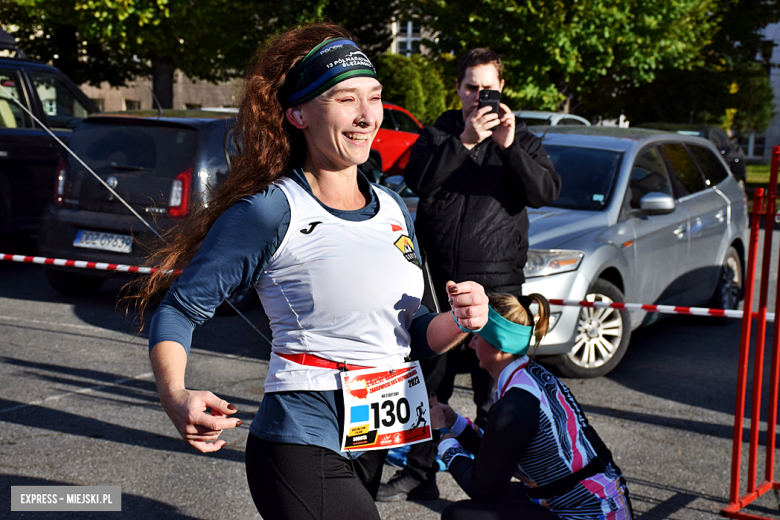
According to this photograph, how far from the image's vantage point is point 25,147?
340 inches

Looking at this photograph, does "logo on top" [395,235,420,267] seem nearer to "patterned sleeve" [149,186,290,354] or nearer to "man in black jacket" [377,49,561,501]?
"patterned sleeve" [149,186,290,354]

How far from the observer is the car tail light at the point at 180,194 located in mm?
7016

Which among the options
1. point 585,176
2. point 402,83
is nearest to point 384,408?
point 585,176

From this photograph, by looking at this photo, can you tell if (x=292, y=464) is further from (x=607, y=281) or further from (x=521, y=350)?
(x=607, y=281)

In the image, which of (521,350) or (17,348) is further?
(17,348)

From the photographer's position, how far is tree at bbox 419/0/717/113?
1788cm

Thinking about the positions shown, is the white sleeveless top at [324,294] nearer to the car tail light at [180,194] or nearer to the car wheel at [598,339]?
the car wheel at [598,339]

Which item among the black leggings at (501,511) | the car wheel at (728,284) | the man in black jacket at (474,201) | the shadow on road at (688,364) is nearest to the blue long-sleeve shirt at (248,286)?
the black leggings at (501,511)

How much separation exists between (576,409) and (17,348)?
491 cm

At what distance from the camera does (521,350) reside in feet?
8.91

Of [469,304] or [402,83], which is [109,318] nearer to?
[469,304]

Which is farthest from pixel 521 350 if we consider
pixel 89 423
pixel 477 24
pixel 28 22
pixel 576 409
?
pixel 28 22

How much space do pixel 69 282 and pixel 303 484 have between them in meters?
6.81

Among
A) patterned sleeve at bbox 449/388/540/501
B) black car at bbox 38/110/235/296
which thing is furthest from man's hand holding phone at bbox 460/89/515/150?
black car at bbox 38/110/235/296
